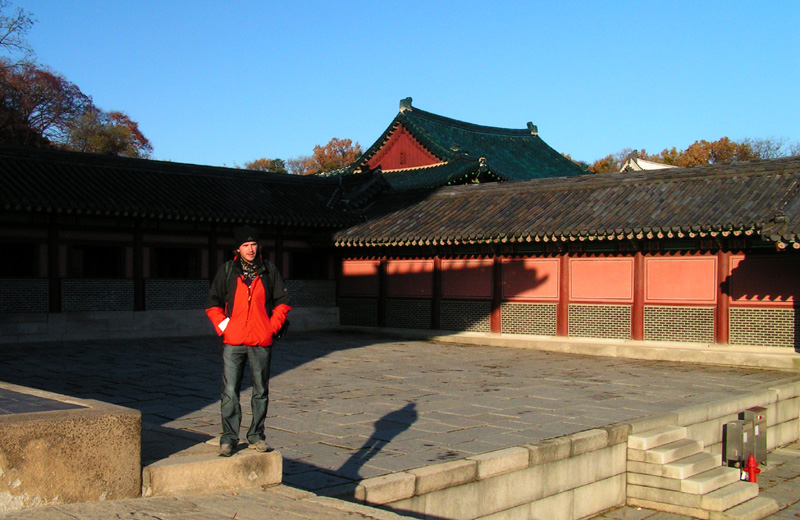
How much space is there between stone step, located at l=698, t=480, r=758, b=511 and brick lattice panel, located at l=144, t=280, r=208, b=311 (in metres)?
12.2

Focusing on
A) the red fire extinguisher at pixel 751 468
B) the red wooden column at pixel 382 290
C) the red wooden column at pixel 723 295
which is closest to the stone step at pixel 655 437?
the red fire extinguisher at pixel 751 468

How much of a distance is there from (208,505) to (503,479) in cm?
263

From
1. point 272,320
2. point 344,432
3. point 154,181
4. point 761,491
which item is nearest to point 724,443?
point 761,491

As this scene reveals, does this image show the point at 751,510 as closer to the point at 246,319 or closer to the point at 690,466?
the point at 690,466

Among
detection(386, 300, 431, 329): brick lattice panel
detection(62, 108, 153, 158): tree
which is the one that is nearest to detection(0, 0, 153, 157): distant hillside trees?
detection(62, 108, 153, 158): tree

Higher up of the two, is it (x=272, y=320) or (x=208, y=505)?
(x=272, y=320)

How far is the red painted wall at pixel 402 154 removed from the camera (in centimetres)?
2620

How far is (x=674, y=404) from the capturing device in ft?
28.9

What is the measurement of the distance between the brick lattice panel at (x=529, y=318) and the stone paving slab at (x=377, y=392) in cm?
64

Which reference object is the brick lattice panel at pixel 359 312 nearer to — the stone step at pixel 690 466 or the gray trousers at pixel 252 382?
the stone step at pixel 690 466

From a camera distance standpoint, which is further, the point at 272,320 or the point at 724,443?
the point at 724,443

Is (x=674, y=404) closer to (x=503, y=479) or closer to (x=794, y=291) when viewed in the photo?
(x=503, y=479)

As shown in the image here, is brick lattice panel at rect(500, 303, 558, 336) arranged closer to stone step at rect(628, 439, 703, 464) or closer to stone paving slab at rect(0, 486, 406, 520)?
stone step at rect(628, 439, 703, 464)

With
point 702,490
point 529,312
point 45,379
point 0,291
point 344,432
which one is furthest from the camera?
point 529,312
